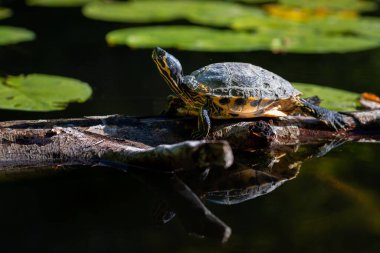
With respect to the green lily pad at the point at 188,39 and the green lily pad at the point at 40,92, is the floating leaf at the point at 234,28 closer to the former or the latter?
the green lily pad at the point at 188,39

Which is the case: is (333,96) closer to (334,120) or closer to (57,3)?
(334,120)

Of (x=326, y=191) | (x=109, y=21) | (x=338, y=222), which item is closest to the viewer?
(x=338, y=222)

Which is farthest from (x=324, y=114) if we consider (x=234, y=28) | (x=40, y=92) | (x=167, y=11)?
(x=167, y=11)

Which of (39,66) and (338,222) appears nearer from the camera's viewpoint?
(338,222)

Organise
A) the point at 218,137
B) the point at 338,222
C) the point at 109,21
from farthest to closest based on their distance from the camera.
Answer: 1. the point at 109,21
2. the point at 218,137
3. the point at 338,222

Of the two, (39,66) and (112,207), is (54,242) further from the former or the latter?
(39,66)

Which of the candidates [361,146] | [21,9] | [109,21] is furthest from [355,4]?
[361,146]
